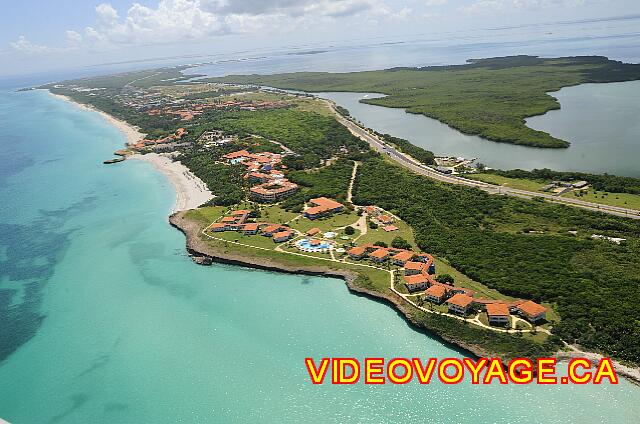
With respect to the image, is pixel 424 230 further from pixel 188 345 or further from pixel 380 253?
pixel 188 345

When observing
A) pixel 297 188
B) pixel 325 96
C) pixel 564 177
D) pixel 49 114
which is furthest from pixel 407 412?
pixel 49 114

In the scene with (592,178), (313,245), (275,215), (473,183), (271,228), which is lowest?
(275,215)

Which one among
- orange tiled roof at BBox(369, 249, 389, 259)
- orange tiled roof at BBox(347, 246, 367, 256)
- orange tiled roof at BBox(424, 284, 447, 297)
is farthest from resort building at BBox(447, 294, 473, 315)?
orange tiled roof at BBox(347, 246, 367, 256)

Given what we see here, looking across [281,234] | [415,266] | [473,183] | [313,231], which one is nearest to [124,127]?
[281,234]

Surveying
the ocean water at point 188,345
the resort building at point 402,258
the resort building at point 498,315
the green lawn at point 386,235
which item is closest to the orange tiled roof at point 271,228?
the ocean water at point 188,345

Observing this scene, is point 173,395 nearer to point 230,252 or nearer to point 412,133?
point 230,252

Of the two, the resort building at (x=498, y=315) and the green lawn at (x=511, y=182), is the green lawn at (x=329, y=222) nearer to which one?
the resort building at (x=498, y=315)

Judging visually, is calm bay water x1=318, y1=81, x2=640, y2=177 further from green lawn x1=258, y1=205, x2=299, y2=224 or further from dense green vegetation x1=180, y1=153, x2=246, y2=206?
green lawn x1=258, y1=205, x2=299, y2=224
